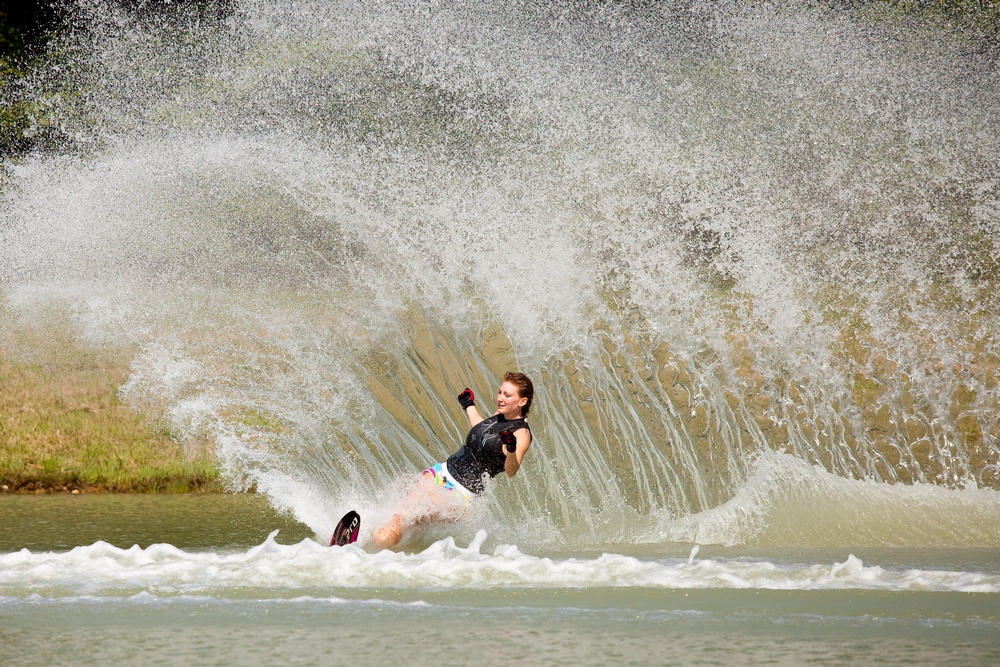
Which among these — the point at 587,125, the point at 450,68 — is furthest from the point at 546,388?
the point at 450,68

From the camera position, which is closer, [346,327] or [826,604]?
[826,604]

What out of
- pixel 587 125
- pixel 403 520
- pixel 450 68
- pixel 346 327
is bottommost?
pixel 403 520

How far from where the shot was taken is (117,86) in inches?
749

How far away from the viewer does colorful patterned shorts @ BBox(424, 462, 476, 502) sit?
661 cm

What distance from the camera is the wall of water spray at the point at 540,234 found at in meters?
8.06

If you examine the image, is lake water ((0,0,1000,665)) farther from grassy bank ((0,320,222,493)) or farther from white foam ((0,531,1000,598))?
grassy bank ((0,320,222,493))

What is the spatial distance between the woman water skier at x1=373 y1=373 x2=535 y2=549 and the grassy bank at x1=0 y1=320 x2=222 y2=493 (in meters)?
3.66

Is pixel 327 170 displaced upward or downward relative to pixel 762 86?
downward

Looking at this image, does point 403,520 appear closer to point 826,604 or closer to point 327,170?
point 826,604

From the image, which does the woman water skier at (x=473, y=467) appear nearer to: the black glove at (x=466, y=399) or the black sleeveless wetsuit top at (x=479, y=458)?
the black sleeveless wetsuit top at (x=479, y=458)

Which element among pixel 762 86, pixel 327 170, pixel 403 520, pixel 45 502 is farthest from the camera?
pixel 762 86

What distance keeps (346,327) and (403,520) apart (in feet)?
8.96

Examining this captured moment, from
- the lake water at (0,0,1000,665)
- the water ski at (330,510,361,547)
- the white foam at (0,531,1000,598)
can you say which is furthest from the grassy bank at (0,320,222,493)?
the white foam at (0,531,1000,598)

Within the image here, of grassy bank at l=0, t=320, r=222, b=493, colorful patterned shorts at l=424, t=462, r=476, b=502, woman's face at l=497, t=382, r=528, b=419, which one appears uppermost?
grassy bank at l=0, t=320, r=222, b=493
